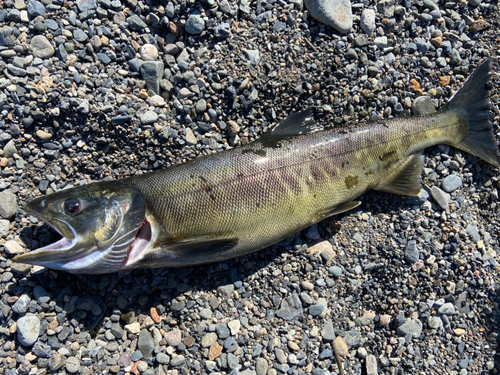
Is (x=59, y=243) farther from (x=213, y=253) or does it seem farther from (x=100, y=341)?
(x=213, y=253)

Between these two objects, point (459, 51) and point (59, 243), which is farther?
point (459, 51)

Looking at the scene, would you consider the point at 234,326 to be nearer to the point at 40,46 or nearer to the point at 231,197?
the point at 231,197

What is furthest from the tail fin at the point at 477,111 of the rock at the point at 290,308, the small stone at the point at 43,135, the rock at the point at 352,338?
the small stone at the point at 43,135

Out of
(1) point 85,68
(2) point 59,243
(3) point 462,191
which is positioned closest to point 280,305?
(2) point 59,243

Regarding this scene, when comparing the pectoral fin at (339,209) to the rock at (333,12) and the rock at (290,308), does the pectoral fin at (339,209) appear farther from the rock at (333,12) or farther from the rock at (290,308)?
the rock at (333,12)

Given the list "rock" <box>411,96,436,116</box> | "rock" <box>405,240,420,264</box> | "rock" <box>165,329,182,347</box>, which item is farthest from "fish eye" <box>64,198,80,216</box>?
"rock" <box>411,96,436,116</box>

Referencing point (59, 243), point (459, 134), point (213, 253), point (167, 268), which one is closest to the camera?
point (59, 243)

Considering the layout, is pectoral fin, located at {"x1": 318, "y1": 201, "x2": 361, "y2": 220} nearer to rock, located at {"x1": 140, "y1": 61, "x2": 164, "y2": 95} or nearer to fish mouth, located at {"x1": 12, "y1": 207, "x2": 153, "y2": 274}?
fish mouth, located at {"x1": 12, "y1": 207, "x2": 153, "y2": 274}
